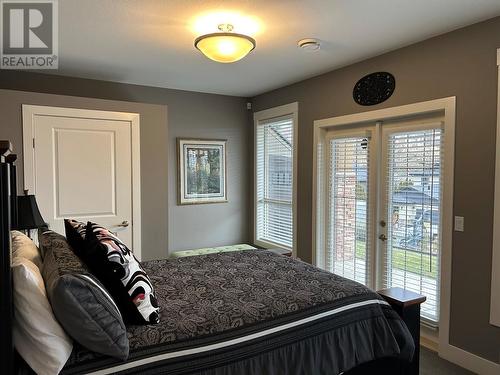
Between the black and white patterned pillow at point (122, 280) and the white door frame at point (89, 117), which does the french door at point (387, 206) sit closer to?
the white door frame at point (89, 117)

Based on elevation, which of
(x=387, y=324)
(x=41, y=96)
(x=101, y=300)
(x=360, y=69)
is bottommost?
(x=387, y=324)

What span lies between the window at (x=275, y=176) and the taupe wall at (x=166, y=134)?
11.0 inches

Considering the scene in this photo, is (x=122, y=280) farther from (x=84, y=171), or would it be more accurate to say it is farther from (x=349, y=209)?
(x=349, y=209)

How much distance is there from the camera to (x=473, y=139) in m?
2.67

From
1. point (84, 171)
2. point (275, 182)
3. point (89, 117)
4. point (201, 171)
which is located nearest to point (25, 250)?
point (84, 171)

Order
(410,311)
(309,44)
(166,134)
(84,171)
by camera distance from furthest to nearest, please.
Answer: (166,134), (84,171), (309,44), (410,311)

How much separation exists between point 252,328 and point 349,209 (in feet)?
8.14

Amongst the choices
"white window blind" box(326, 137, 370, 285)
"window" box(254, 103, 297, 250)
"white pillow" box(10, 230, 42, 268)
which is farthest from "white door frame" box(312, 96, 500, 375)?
"white pillow" box(10, 230, 42, 268)

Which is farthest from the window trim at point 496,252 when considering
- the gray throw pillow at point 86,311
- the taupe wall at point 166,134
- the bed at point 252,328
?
the taupe wall at point 166,134

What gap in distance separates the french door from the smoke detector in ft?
3.24

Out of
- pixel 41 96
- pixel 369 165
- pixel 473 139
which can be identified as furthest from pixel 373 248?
pixel 41 96

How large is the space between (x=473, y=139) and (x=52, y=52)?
12.1 feet

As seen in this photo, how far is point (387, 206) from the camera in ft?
11.2

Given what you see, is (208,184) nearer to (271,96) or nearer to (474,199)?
(271,96)
